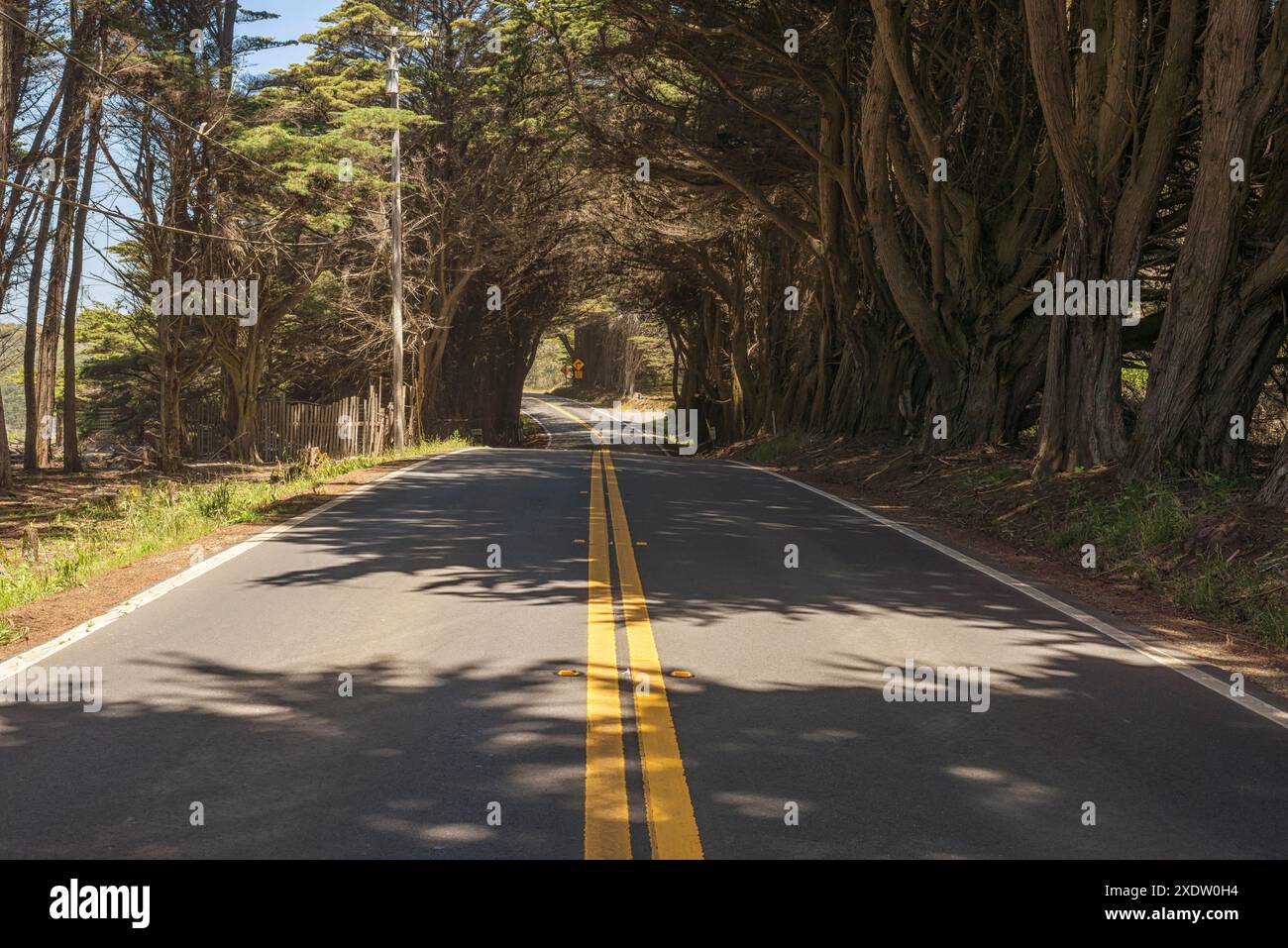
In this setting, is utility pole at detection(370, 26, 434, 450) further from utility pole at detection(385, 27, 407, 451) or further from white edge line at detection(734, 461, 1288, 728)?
white edge line at detection(734, 461, 1288, 728)

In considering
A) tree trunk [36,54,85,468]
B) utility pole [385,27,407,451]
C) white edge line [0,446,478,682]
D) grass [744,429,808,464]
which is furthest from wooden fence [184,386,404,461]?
white edge line [0,446,478,682]

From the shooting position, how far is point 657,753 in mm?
5594

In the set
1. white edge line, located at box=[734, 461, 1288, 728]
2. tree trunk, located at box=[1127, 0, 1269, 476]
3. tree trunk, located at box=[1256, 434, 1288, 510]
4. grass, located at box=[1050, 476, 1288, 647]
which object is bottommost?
white edge line, located at box=[734, 461, 1288, 728]

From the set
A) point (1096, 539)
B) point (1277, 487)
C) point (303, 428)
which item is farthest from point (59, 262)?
point (1277, 487)

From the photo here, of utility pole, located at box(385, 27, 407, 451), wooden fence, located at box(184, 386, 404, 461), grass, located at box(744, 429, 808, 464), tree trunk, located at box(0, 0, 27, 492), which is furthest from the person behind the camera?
wooden fence, located at box(184, 386, 404, 461)

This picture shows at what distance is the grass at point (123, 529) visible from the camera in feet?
34.3

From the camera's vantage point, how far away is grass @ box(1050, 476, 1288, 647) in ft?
30.6

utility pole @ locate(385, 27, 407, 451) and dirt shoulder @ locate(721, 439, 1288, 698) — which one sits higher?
utility pole @ locate(385, 27, 407, 451)

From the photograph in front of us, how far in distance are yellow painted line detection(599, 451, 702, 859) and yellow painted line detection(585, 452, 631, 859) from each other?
0.34 feet

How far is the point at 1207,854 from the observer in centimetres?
457
